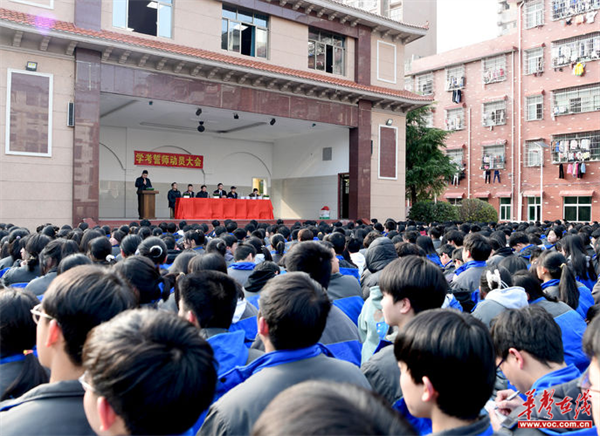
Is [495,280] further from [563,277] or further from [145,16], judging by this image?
[145,16]

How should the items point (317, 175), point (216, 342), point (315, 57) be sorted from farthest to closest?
point (317, 175)
point (315, 57)
point (216, 342)

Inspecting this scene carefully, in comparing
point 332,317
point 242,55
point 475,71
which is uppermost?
point 475,71

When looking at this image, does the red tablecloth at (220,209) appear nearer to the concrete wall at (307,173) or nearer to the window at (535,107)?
the concrete wall at (307,173)

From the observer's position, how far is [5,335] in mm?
2049

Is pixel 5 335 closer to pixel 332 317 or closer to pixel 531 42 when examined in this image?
pixel 332 317

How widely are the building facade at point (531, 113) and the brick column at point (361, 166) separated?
37.2 ft

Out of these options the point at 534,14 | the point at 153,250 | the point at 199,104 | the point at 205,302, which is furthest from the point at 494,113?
the point at 205,302

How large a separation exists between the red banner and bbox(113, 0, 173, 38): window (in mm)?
5616

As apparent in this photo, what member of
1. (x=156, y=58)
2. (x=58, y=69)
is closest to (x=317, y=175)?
(x=156, y=58)

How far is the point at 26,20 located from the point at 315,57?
9322 mm

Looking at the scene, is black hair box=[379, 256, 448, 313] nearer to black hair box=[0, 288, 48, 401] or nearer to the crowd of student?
the crowd of student

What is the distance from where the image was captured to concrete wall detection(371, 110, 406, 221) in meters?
18.0

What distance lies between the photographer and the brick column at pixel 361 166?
17469mm

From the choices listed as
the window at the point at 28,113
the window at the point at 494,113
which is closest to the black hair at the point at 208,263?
the window at the point at 28,113
